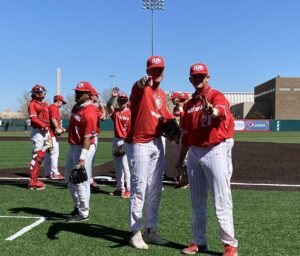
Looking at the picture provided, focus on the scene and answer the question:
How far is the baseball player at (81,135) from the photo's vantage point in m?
5.85

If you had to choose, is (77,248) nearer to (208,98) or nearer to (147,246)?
(147,246)

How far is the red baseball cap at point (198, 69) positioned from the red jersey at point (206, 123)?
0.19 m

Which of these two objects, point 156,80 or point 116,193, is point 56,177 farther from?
point 156,80

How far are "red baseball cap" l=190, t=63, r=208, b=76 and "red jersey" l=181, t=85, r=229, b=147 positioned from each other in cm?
19

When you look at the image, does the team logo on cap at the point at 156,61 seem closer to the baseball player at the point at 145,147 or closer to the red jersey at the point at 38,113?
the baseball player at the point at 145,147

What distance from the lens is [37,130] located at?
9.05 m

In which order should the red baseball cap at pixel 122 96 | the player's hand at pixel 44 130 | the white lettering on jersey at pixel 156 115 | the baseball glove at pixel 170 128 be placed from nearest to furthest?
the white lettering on jersey at pixel 156 115, the baseball glove at pixel 170 128, the red baseball cap at pixel 122 96, the player's hand at pixel 44 130

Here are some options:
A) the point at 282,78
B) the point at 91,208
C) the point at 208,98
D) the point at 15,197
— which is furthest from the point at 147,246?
the point at 282,78

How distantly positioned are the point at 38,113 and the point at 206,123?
5.50 metres

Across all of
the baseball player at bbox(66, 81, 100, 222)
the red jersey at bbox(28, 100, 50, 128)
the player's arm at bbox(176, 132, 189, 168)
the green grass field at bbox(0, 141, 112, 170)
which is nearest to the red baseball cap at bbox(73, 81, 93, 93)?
the baseball player at bbox(66, 81, 100, 222)

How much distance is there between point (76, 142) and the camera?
6.01m

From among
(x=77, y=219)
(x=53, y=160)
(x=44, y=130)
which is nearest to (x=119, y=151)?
Result: (x=44, y=130)

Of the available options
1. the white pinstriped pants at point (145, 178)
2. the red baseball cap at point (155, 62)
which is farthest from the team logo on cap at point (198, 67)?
the white pinstriped pants at point (145, 178)

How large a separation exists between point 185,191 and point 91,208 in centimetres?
237
